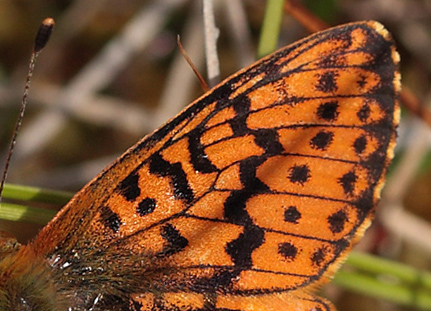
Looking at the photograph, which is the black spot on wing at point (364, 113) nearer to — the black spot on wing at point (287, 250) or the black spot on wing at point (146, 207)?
the black spot on wing at point (287, 250)

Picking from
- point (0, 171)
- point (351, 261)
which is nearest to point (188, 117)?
point (351, 261)

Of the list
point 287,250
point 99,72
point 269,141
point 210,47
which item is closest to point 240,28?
point 99,72

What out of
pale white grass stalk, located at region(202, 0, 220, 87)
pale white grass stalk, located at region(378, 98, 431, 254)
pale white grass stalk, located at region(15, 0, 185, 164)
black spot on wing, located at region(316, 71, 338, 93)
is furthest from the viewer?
pale white grass stalk, located at region(15, 0, 185, 164)

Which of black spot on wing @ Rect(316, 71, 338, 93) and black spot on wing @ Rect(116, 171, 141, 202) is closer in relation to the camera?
black spot on wing @ Rect(316, 71, 338, 93)

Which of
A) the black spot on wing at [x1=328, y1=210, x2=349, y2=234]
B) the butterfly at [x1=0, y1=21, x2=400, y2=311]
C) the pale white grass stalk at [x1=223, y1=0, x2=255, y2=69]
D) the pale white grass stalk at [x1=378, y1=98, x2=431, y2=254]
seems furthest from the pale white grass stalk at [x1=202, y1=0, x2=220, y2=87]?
the pale white grass stalk at [x1=378, y1=98, x2=431, y2=254]

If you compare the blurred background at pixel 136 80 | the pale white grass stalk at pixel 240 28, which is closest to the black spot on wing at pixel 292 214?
the blurred background at pixel 136 80

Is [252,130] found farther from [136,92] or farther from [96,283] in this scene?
[136,92]

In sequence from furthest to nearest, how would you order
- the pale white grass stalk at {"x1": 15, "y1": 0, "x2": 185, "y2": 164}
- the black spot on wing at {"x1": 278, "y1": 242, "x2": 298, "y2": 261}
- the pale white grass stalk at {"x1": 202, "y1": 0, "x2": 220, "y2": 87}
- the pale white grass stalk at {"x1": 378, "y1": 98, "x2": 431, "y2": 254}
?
the pale white grass stalk at {"x1": 15, "y1": 0, "x2": 185, "y2": 164} → the pale white grass stalk at {"x1": 378, "y1": 98, "x2": 431, "y2": 254} → the pale white grass stalk at {"x1": 202, "y1": 0, "x2": 220, "y2": 87} → the black spot on wing at {"x1": 278, "y1": 242, "x2": 298, "y2": 261}

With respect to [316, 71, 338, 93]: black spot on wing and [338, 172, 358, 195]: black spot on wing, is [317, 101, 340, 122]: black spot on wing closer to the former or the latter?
[316, 71, 338, 93]: black spot on wing
